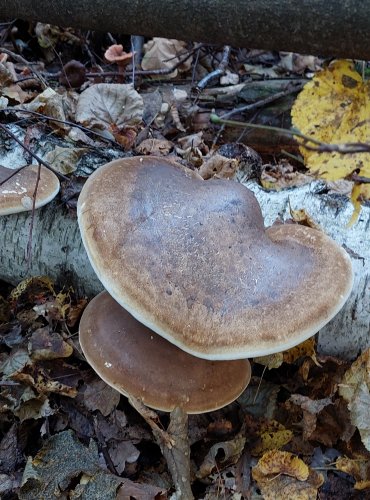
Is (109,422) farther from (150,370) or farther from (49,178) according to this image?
(49,178)

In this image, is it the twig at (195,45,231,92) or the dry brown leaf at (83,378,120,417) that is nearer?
the dry brown leaf at (83,378,120,417)

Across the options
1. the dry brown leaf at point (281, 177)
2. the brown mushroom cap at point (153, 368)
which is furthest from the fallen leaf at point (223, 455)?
the dry brown leaf at point (281, 177)

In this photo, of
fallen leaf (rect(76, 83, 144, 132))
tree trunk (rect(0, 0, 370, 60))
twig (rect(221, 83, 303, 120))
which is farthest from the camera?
twig (rect(221, 83, 303, 120))

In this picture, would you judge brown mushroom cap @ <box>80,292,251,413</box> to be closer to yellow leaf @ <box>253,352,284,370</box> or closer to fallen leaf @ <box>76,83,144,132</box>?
yellow leaf @ <box>253,352,284,370</box>

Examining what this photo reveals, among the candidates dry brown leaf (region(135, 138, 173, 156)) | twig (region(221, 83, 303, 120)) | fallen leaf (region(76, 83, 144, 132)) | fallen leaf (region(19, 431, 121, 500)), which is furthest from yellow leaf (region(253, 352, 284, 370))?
twig (region(221, 83, 303, 120))

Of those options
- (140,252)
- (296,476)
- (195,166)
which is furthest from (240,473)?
(195,166)

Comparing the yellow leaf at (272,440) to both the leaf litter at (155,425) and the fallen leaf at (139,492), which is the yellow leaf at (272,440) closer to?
the leaf litter at (155,425)
